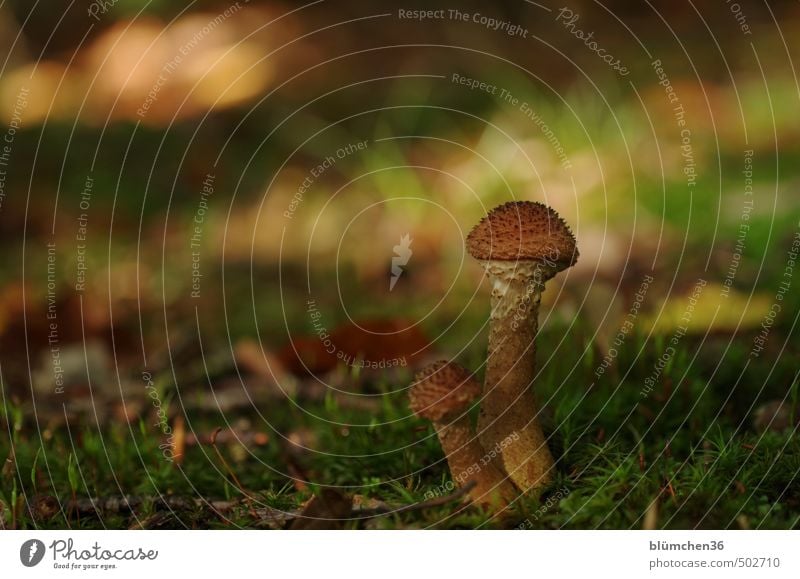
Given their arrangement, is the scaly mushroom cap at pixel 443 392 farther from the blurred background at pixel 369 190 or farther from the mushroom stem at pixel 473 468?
the blurred background at pixel 369 190

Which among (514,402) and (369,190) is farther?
(369,190)

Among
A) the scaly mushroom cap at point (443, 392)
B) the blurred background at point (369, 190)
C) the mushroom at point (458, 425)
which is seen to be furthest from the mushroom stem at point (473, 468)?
the blurred background at point (369, 190)

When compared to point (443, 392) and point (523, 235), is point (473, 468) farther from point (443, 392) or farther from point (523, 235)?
point (523, 235)

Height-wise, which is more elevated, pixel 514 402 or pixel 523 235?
pixel 523 235

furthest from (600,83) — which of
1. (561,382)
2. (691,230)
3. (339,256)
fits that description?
(561,382)

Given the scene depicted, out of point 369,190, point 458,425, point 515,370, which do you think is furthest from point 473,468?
point 369,190

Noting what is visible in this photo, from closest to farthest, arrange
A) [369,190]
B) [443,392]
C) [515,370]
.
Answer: [443,392], [515,370], [369,190]
